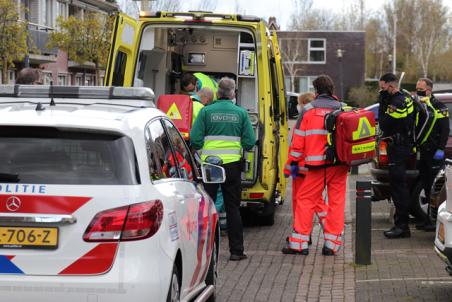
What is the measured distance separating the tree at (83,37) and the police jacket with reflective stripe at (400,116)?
3228cm

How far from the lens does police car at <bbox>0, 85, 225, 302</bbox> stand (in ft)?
16.5

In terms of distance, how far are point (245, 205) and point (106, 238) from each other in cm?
688

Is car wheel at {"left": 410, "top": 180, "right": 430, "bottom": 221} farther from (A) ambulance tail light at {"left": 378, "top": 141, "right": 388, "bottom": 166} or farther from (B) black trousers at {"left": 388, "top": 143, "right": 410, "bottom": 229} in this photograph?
(B) black trousers at {"left": 388, "top": 143, "right": 410, "bottom": 229}

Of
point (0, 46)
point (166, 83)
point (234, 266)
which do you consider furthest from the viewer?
point (0, 46)

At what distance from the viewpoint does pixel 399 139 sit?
35.9ft

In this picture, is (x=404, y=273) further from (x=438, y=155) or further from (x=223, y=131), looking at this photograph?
(x=438, y=155)

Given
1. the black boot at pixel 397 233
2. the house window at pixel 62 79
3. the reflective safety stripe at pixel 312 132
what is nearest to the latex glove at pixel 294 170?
the reflective safety stripe at pixel 312 132

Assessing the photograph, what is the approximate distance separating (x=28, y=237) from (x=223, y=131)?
16.5ft

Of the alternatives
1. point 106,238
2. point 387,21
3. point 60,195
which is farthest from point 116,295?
point 387,21

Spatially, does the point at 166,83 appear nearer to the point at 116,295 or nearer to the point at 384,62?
the point at 116,295

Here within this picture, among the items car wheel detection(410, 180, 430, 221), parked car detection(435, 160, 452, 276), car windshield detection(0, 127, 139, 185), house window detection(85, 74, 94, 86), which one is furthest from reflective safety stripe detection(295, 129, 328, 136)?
house window detection(85, 74, 94, 86)

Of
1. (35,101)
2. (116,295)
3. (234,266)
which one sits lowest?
(234,266)

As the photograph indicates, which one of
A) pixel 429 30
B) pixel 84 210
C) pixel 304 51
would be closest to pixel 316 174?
pixel 84 210

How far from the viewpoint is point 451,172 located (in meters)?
7.30
